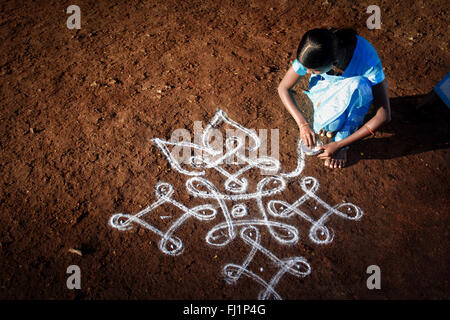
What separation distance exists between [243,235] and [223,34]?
2.73 metres

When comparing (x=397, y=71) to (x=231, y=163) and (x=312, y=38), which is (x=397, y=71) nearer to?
(x=312, y=38)

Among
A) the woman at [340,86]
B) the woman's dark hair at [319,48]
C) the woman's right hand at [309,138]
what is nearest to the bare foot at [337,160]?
the woman at [340,86]

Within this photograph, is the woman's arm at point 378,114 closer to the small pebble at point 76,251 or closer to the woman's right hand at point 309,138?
the woman's right hand at point 309,138

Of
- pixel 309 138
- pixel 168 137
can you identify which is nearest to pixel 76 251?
pixel 168 137

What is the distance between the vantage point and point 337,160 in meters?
2.69

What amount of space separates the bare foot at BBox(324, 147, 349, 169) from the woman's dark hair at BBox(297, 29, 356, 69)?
937 millimetres

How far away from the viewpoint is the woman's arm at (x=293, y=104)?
258cm

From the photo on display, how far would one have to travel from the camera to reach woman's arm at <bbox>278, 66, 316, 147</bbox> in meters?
2.58

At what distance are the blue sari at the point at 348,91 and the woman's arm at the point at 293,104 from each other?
87mm

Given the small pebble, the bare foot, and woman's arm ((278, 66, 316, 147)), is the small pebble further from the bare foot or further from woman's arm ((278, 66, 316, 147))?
the bare foot

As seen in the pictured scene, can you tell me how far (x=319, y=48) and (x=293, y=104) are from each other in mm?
732

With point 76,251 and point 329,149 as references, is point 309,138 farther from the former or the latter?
point 76,251
